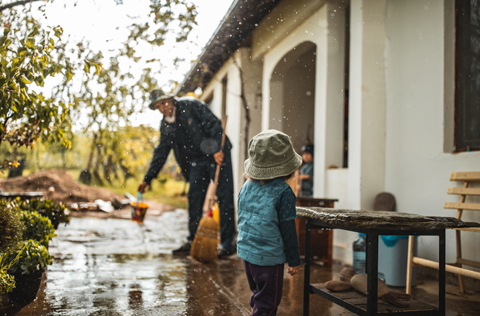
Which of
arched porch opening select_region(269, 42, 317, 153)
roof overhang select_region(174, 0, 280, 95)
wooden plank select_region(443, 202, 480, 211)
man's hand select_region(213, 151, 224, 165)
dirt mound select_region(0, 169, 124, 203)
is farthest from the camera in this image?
dirt mound select_region(0, 169, 124, 203)

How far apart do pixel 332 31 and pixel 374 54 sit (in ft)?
2.76

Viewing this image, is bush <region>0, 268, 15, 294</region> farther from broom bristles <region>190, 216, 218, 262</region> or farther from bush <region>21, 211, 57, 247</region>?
broom bristles <region>190, 216, 218, 262</region>

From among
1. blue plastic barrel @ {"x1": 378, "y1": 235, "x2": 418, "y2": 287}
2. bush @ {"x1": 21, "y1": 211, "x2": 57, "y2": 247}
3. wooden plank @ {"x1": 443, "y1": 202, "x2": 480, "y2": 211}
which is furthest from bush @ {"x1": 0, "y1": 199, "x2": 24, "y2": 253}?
wooden plank @ {"x1": 443, "y1": 202, "x2": 480, "y2": 211}

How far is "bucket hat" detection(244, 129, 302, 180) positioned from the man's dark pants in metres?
2.83

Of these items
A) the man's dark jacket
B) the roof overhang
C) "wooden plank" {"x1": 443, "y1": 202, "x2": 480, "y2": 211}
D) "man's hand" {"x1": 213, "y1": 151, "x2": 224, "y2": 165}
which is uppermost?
the roof overhang

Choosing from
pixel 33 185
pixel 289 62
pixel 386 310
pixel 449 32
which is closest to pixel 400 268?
pixel 386 310

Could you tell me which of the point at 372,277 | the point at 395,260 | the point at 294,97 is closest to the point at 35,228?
the point at 372,277

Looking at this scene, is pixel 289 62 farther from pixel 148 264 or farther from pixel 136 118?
pixel 148 264

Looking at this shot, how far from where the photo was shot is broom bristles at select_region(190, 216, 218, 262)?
4652mm

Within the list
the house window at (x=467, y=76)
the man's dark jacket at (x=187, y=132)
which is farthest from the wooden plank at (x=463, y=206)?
the man's dark jacket at (x=187, y=132)

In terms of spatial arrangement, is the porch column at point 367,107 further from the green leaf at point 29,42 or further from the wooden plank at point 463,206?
the green leaf at point 29,42

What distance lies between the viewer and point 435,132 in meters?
4.15

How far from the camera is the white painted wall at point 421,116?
401cm

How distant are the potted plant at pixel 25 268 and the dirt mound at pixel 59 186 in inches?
328
